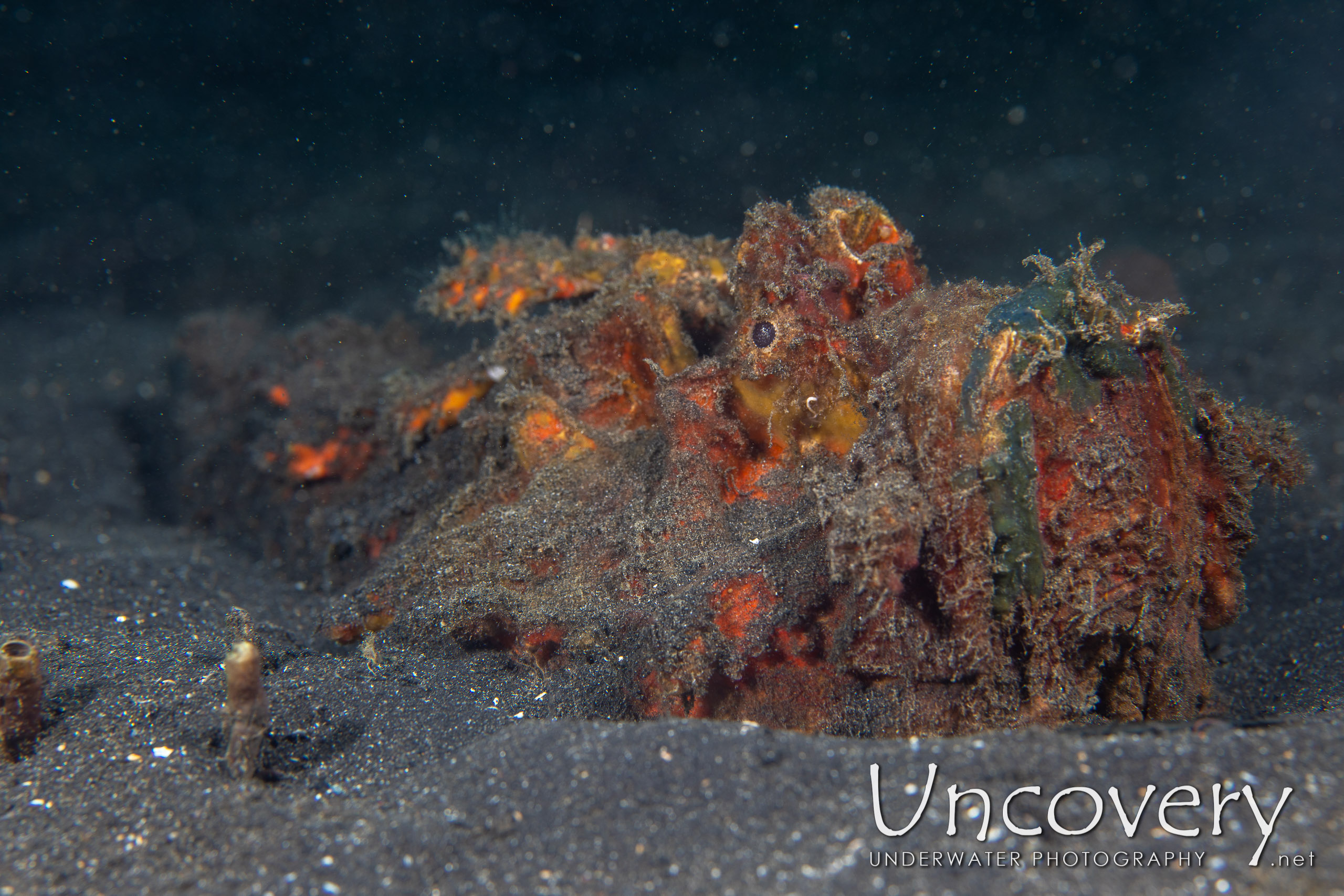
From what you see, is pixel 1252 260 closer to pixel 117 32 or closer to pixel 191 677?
pixel 191 677

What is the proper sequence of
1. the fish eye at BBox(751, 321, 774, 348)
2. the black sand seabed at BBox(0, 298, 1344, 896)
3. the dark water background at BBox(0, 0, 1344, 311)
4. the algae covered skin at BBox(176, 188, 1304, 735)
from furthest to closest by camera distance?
the dark water background at BBox(0, 0, 1344, 311) → the fish eye at BBox(751, 321, 774, 348) → the algae covered skin at BBox(176, 188, 1304, 735) → the black sand seabed at BBox(0, 298, 1344, 896)

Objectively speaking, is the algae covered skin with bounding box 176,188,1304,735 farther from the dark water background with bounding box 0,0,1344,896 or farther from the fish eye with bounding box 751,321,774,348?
the dark water background with bounding box 0,0,1344,896

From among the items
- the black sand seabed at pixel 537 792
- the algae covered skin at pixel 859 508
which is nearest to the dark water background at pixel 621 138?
the algae covered skin at pixel 859 508

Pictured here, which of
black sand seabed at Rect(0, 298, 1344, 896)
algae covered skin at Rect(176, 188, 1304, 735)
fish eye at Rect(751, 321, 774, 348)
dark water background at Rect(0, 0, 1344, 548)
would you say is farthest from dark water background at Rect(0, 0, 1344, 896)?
fish eye at Rect(751, 321, 774, 348)

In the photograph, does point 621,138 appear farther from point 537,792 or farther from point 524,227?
point 537,792

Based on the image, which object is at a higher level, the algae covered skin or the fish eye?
the fish eye
